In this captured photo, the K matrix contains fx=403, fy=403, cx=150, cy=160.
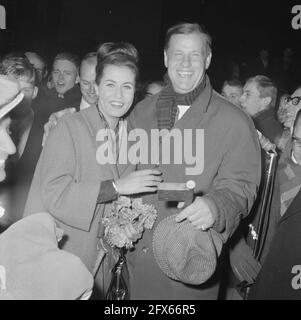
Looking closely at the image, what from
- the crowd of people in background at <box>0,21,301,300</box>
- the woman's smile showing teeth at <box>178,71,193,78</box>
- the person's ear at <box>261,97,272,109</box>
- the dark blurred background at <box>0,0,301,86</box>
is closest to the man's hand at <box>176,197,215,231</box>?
the crowd of people in background at <box>0,21,301,300</box>

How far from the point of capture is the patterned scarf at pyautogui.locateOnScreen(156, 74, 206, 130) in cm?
125

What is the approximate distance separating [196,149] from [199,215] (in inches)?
10.1

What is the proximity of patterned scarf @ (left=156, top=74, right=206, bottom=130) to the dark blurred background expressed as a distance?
139cm

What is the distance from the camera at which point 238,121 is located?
3.95 ft

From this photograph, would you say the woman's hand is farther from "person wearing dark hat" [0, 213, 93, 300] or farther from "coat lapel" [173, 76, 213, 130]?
"person wearing dark hat" [0, 213, 93, 300]

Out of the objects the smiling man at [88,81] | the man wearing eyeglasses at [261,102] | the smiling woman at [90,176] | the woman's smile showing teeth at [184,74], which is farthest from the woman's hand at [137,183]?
the man wearing eyeglasses at [261,102]

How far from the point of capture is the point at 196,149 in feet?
3.99

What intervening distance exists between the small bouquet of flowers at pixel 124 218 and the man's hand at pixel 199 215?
0.15 meters

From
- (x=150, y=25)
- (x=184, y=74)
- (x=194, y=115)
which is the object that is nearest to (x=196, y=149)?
(x=194, y=115)

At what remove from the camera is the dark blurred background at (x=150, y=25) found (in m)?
2.51
